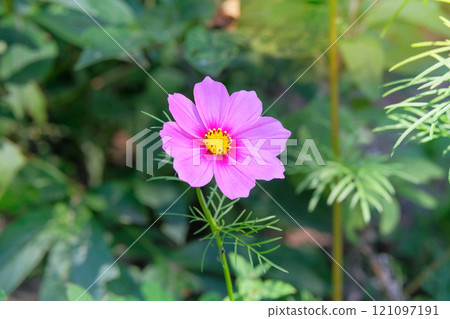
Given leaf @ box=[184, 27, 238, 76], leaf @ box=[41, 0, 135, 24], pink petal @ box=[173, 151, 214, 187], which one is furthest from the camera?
leaf @ box=[41, 0, 135, 24]

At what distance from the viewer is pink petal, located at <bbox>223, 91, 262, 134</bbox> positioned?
490 mm

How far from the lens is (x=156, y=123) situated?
1058 mm

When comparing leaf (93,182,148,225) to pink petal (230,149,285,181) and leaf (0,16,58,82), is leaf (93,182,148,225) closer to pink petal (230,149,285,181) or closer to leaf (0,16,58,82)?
leaf (0,16,58,82)

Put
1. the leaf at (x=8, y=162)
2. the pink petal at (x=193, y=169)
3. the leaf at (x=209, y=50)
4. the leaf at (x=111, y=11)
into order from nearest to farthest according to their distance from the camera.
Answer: the pink petal at (x=193, y=169)
the leaf at (x=209, y=50)
the leaf at (x=111, y=11)
the leaf at (x=8, y=162)

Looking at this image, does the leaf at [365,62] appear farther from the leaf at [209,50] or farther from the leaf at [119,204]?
the leaf at [119,204]

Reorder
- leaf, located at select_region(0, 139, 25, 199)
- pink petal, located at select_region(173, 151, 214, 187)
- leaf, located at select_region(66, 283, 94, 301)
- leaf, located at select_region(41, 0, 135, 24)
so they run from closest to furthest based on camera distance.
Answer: pink petal, located at select_region(173, 151, 214, 187), leaf, located at select_region(66, 283, 94, 301), leaf, located at select_region(41, 0, 135, 24), leaf, located at select_region(0, 139, 25, 199)

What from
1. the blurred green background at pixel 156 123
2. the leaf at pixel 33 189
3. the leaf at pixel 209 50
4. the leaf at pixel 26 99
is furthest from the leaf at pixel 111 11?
the leaf at pixel 33 189

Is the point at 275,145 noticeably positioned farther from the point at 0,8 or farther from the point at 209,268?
the point at 0,8

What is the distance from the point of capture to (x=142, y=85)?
1.23 m

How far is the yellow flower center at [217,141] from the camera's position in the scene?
487 mm

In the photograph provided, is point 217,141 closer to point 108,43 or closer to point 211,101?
point 211,101

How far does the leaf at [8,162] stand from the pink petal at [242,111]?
666 millimetres

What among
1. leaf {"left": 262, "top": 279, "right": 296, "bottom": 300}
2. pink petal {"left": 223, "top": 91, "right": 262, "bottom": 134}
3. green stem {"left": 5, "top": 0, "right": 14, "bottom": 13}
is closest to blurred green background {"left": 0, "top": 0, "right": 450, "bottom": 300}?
green stem {"left": 5, "top": 0, "right": 14, "bottom": 13}

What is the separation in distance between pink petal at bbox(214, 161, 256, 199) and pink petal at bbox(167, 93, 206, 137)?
0.12ft
